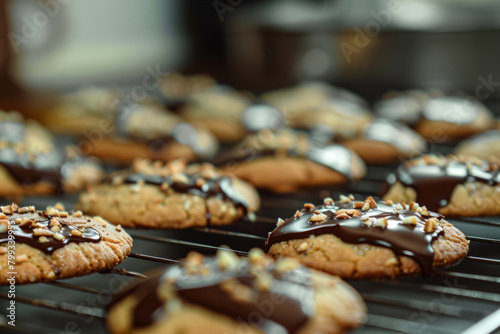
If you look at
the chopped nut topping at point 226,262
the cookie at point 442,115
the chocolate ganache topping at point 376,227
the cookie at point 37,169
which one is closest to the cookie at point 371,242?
the chocolate ganache topping at point 376,227

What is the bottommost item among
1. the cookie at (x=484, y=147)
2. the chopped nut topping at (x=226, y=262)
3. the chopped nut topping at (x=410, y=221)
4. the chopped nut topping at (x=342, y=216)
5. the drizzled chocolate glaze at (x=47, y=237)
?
the drizzled chocolate glaze at (x=47, y=237)

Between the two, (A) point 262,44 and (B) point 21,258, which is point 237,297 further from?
(A) point 262,44

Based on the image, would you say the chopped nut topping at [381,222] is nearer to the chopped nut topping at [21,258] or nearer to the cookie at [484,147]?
the chopped nut topping at [21,258]

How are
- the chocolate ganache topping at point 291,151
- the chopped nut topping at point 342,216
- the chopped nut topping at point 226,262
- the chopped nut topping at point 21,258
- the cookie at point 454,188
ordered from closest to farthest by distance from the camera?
the chopped nut topping at point 226,262 < the chopped nut topping at point 21,258 < the chopped nut topping at point 342,216 < the cookie at point 454,188 < the chocolate ganache topping at point 291,151

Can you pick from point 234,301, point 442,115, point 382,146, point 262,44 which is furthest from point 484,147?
point 262,44

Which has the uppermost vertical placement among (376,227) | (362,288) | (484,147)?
(484,147)

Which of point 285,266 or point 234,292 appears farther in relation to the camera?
point 285,266
